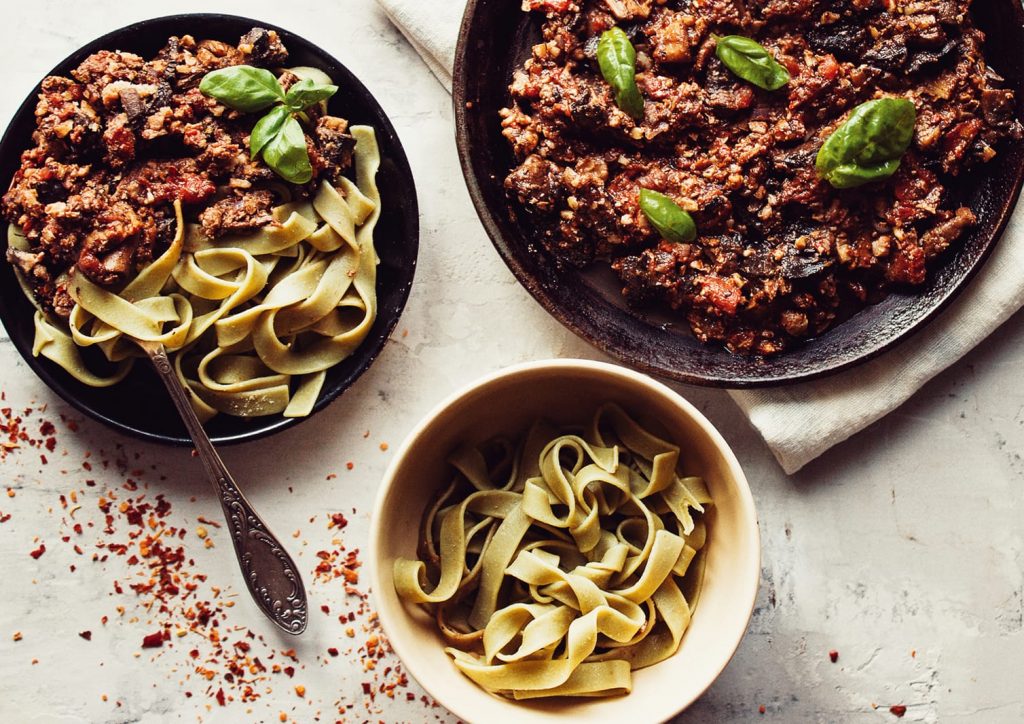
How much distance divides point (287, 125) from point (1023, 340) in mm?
3352

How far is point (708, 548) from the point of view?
10.9 feet

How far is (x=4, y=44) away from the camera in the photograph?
13.3 feet

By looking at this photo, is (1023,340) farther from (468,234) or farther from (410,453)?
(410,453)

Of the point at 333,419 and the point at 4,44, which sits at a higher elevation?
the point at 4,44

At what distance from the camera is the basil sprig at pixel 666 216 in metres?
3.45

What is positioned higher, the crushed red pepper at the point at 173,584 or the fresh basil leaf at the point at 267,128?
the fresh basil leaf at the point at 267,128

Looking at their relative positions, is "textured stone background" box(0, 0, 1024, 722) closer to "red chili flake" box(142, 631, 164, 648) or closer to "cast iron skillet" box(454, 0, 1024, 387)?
"red chili flake" box(142, 631, 164, 648)

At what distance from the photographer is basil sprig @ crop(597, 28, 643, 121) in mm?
3420

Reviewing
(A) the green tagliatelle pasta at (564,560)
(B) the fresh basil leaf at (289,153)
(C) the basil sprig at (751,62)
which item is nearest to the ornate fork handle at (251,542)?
(A) the green tagliatelle pasta at (564,560)

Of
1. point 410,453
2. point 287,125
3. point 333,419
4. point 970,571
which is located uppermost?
point 287,125

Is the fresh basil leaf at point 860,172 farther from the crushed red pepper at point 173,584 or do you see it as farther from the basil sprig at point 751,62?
the crushed red pepper at point 173,584

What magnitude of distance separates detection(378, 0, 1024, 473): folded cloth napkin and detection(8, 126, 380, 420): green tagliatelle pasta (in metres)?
0.65

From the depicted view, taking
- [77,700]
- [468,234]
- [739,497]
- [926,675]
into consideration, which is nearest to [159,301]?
[468,234]

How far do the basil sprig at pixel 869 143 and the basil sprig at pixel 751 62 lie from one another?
317 mm
